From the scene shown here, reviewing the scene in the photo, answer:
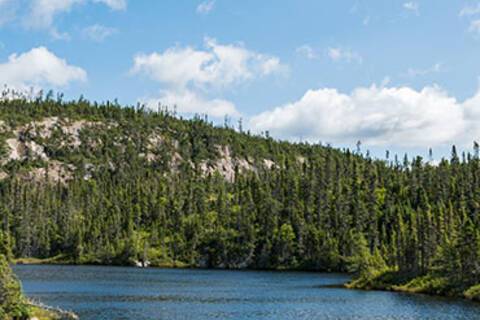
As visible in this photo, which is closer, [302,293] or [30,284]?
[302,293]

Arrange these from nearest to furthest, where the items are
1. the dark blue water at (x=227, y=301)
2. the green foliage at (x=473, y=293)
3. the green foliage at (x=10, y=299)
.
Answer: the green foliage at (x=10, y=299)
the dark blue water at (x=227, y=301)
the green foliage at (x=473, y=293)

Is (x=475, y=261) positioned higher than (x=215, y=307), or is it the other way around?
(x=475, y=261)

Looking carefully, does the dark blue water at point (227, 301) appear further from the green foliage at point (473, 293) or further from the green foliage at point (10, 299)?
the green foliage at point (10, 299)

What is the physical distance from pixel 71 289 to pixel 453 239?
78.5 m

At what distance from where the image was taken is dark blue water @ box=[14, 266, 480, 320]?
100 meters

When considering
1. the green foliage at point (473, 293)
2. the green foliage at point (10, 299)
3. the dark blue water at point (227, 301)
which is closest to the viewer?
the green foliage at point (10, 299)

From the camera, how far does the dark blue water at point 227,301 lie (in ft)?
329

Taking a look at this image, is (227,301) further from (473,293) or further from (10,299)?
(10,299)

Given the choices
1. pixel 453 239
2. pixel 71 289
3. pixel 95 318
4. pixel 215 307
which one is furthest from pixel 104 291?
pixel 453 239

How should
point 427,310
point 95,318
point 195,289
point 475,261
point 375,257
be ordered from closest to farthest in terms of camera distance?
point 95,318 < point 427,310 < point 475,261 < point 195,289 < point 375,257

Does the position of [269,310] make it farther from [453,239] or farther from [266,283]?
[266,283]

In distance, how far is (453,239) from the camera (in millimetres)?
138000

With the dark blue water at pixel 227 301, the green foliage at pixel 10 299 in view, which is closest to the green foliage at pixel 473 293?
the dark blue water at pixel 227 301

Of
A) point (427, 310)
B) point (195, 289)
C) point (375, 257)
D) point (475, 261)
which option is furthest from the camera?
point (375, 257)
